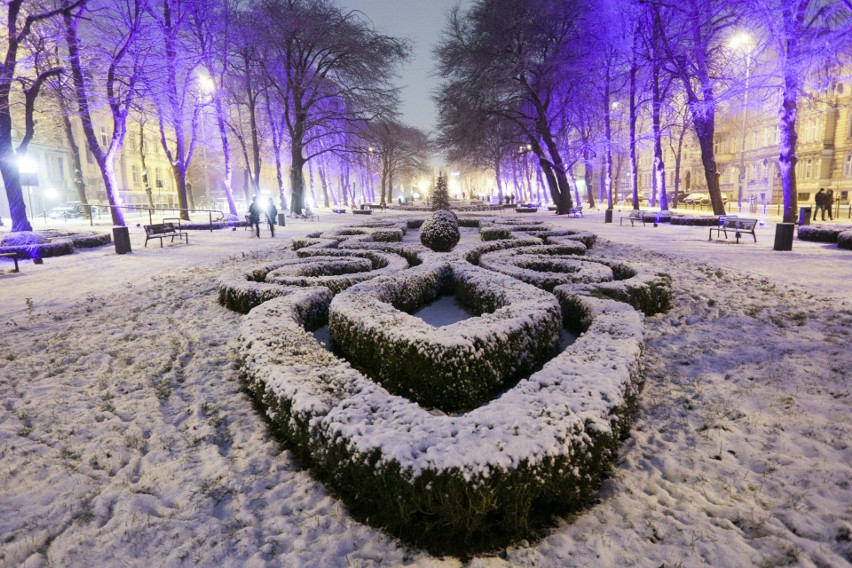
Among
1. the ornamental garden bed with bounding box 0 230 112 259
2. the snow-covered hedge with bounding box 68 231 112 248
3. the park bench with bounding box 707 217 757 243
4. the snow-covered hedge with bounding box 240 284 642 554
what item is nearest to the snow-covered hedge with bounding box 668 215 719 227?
the park bench with bounding box 707 217 757 243

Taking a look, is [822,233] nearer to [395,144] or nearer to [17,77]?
[17,77]

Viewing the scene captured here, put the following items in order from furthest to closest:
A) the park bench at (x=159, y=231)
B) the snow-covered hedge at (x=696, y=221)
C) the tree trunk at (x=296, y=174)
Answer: the tree trunk at (x=296, y=174)
the snow-covered hedge at (x=696, y=221)
the park bench at (x=159, y=231)

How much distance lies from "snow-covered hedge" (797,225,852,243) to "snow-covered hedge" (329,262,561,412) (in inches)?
499

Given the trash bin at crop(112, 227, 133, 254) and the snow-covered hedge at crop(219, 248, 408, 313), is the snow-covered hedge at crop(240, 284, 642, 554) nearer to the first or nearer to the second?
the snow-covered hedge at crop(219, 248, 408, 313)

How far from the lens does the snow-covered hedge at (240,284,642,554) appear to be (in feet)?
8.43

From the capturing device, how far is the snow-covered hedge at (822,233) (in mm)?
13359

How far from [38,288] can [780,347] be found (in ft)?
39.5

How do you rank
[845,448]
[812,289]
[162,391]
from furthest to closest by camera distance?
[812,289] < [162,391] < [845,448]

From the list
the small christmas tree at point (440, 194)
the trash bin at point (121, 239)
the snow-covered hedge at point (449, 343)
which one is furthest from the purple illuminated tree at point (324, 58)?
the snow-covered hedge at point (449, 343)

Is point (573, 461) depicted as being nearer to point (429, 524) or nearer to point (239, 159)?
point (429, 524)

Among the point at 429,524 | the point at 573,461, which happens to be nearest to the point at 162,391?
the point at 429,524

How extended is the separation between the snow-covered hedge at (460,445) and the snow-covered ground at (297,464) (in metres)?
0.14

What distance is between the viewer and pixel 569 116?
1334 inches

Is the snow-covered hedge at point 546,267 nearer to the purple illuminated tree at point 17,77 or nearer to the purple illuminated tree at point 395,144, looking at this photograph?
the purple illuminated tree at point 17,77
